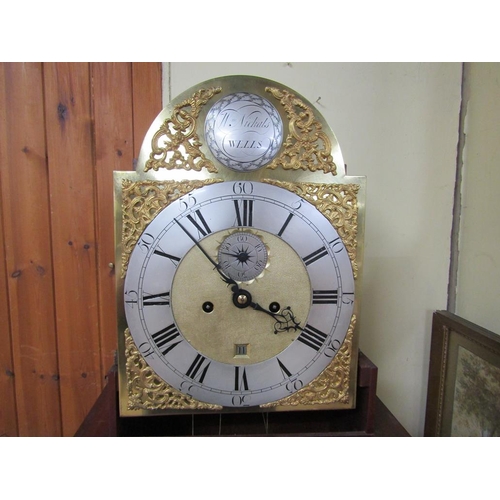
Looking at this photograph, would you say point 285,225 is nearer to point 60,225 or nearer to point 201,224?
point 201,224

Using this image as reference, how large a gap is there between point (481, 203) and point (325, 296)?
0.61 m

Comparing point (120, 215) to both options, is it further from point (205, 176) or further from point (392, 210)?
point (392, 210)

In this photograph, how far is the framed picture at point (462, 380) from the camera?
0.74 m

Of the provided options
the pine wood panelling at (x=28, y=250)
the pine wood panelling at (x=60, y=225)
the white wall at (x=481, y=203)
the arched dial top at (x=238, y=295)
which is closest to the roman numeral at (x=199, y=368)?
the arched dial top at (x=238, y=295)

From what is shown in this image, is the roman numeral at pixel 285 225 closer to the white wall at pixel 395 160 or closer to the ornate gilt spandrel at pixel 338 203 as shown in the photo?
the ornate gilt spandrel at pixel 338 203

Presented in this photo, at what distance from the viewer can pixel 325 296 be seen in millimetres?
688

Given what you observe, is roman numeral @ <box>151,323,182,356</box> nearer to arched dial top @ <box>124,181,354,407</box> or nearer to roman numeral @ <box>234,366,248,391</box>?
arched dial top @ <box>124,181,354,407</box>

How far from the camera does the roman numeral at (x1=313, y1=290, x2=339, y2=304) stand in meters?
0.69

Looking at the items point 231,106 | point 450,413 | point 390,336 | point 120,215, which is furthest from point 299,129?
point 450,413

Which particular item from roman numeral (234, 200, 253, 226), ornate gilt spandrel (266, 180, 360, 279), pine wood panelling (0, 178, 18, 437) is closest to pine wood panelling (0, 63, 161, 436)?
pine wood panelling (0, 178, 18, 437)

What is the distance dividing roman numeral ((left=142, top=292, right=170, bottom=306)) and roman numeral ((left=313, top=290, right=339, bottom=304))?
351 mm

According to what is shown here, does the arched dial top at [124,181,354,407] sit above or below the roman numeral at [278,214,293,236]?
below

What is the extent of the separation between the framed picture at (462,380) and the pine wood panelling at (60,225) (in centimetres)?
105

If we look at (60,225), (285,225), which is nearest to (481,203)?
(285,225)
